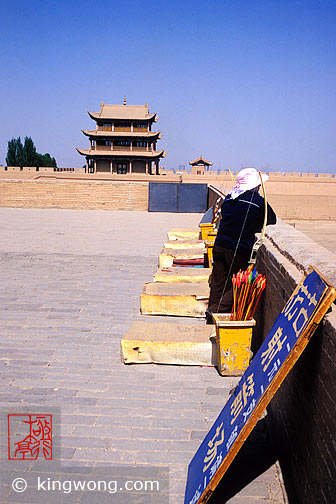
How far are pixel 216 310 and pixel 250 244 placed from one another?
2.84 ft

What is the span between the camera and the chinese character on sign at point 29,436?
311cm

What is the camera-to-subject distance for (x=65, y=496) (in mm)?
2740

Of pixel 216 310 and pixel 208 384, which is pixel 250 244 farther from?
pixel 208 384

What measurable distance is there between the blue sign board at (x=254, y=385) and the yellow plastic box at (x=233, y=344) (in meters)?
1.27

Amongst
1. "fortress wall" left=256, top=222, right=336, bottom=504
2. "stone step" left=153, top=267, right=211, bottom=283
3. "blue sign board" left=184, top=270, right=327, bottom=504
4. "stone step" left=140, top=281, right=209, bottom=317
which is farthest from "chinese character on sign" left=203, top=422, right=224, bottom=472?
"stone step" left=153, top=267, right=211, bottom=283

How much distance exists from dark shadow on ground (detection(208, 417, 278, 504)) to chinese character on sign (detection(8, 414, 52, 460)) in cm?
114

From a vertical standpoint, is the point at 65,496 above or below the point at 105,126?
below

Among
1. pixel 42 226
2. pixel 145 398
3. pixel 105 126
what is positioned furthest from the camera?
pixel 105 126

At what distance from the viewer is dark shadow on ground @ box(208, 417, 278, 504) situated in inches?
110

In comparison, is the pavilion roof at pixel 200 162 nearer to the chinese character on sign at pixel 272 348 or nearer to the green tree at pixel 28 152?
the green tree at pixel 28 152

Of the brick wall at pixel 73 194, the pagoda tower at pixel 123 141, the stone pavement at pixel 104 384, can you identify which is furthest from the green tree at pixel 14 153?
the stone pavement at pixel 104 384

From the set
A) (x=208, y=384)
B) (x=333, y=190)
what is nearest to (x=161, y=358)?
(x=208, y=384)

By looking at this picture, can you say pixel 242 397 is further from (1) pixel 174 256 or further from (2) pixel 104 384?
(1) pixel 174 256

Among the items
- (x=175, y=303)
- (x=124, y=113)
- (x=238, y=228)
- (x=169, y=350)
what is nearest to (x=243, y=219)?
(x=238, y=228)
